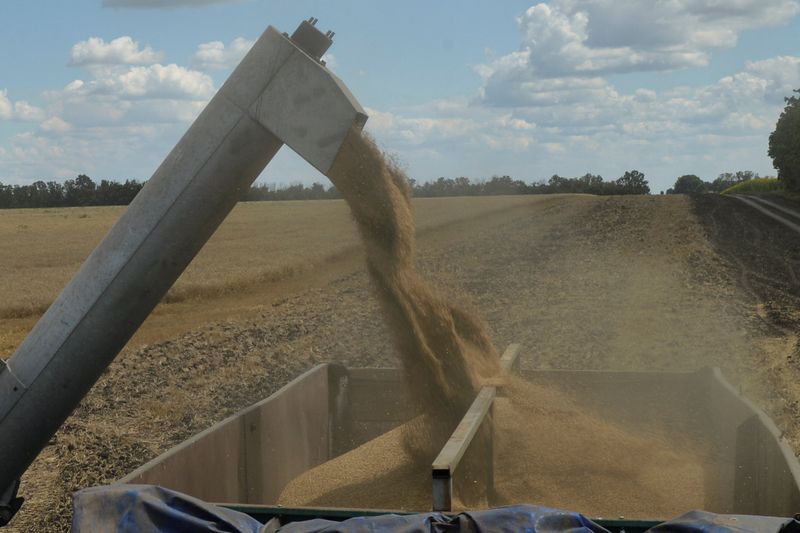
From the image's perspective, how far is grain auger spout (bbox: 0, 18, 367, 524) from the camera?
4.02 m

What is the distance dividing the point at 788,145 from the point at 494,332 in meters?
51.2

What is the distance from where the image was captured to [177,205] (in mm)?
4023

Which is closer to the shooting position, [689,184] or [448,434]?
[448,434]

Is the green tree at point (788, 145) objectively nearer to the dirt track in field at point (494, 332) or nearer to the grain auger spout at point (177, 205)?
the dirt track in field at point (494, 332)

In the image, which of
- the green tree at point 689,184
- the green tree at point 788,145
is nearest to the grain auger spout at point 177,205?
the green tree at point 788,145

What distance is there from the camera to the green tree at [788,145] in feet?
184

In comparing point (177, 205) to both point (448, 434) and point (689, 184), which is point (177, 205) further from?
point (689, 184)

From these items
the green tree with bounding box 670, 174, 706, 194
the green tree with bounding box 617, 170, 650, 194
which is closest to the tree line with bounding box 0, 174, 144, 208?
the green tree with bounding box 617, 170, 650, 194

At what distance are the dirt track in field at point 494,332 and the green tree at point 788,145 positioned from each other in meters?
34.1

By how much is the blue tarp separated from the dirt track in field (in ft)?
13.1

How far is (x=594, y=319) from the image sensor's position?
49.2 feet

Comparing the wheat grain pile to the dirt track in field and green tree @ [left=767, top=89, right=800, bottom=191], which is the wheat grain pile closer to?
the dirt track in field

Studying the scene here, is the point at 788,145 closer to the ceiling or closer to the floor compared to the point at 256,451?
closer to the ceiling

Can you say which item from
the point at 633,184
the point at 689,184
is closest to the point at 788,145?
the point at 633,184
